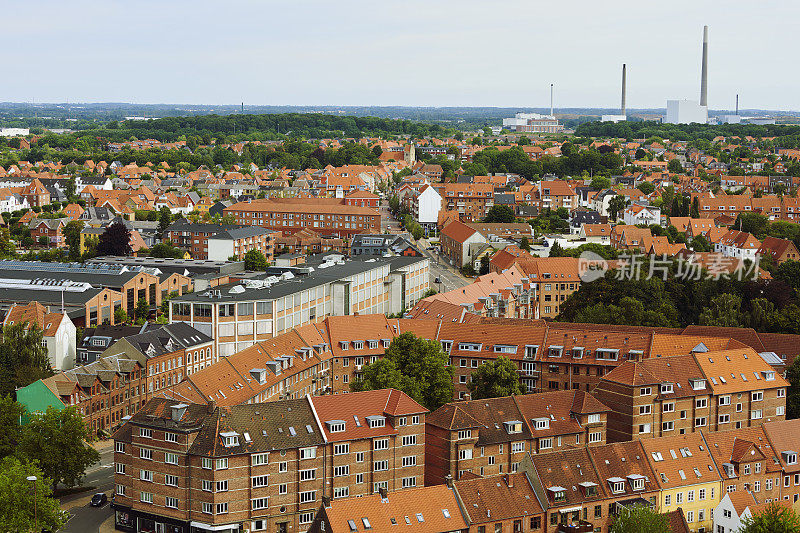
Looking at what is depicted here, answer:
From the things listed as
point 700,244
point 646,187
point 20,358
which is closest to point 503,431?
point 20,358

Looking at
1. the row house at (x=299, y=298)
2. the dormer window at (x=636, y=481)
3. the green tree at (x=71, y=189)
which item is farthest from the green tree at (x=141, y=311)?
the green tree at (x=71, y=189)

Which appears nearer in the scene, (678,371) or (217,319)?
(678,371)

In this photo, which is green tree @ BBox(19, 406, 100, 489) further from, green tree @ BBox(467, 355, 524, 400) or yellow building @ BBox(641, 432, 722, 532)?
yellow building @ BBox(641, 432, 722, 532)

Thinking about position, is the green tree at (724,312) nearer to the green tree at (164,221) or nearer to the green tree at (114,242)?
the green tree at (114,242)

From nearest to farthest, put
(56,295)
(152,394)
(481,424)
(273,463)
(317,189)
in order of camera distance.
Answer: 1. (273,463)
2. (481,424)
3. (152,394)
4. (56,295)
5. (317,189)

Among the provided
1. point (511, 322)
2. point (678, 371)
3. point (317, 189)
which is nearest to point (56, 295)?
point (511, 322)

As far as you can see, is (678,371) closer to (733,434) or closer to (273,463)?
(733,434)
